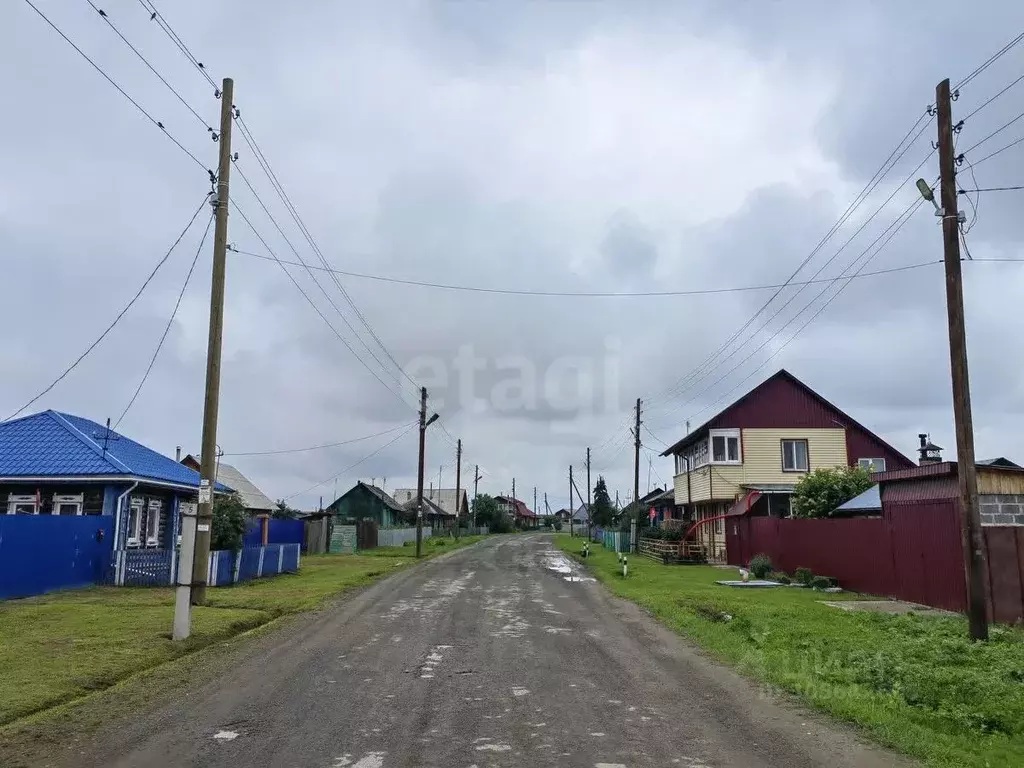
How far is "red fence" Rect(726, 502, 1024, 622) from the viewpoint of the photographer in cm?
1484

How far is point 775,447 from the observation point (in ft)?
127

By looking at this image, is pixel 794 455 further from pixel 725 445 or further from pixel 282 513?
pixel 282 513

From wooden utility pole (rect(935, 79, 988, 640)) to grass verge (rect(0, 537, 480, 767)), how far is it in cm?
1141

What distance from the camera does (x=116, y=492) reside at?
22.4m

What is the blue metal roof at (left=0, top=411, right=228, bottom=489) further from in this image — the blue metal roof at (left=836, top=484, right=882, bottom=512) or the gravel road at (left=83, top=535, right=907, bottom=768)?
the blue metal roof at (left=836, top=484, right=882, bottom=512)

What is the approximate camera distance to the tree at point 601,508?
76.0 metres

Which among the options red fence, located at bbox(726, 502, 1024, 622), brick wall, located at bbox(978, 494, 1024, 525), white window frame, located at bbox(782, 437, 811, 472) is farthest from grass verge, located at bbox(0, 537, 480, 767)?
white window frame, located at bbox(782, 437, 811, 472)

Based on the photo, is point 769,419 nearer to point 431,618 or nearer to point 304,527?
point 304,527

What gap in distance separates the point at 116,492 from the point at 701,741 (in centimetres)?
1976

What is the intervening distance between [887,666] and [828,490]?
69.8 ft

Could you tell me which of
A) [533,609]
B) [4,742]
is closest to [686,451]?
[533,609]

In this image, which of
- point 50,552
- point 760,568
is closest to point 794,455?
point 760,568

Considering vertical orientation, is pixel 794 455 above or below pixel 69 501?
above

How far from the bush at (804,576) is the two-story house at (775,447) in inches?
535
